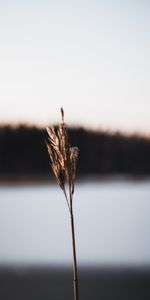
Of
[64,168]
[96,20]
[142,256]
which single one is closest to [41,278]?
[142,256]

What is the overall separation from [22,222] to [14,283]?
256 millimetres

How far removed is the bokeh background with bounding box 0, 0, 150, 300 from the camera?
1589 mm

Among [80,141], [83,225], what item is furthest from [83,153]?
[83,225]

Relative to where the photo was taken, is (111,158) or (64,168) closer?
(64,168)

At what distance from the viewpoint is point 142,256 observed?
62.9 inches

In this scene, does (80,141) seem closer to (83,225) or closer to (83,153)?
(83,153)

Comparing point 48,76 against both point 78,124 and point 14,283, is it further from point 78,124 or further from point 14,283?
point 14,283

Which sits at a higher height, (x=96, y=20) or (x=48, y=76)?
(x=96, y=20)

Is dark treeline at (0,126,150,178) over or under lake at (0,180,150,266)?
over

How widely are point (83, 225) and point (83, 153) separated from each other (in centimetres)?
30

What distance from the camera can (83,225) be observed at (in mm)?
1623

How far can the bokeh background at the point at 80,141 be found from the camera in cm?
159

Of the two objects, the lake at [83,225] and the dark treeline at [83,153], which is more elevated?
the dark treeline at [83,153]

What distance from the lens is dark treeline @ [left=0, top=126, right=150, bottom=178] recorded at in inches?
63.6
